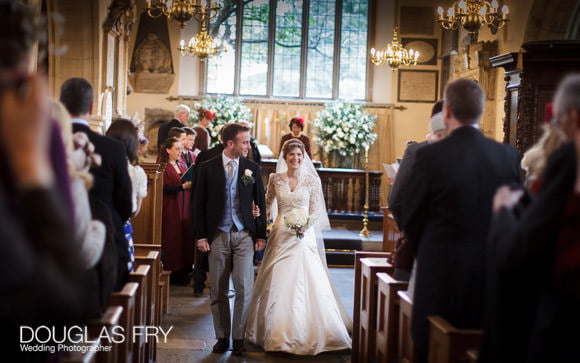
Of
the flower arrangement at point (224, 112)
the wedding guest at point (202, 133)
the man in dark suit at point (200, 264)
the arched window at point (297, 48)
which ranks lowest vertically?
the man in dark suit at point (200, 264)

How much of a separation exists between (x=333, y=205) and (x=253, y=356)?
6676 mm

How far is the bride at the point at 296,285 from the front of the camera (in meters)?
5.13

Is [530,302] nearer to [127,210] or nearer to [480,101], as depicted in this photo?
[480,101]

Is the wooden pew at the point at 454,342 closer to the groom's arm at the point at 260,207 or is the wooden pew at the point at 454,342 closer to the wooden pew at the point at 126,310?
the wooden pew at the point at 126,310

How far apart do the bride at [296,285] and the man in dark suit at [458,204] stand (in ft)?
7.54

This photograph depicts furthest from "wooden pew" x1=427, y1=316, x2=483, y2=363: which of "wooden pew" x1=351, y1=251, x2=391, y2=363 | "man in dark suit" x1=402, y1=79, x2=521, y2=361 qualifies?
"wooden pew" x1=351, y1=251, x2=391, y2=363

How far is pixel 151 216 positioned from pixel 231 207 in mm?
1736

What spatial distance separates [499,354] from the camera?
7.12 feet

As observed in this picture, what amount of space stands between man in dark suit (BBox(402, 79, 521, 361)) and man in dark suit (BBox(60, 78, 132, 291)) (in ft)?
4.44

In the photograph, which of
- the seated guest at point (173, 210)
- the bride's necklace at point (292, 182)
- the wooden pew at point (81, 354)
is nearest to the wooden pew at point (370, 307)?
the bride's necklace at point (292, 182)

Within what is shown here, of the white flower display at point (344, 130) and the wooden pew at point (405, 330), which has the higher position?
the white flower display at point (344, 130)

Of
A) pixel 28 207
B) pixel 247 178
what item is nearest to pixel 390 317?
pixel 247 178

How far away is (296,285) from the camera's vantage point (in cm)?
526

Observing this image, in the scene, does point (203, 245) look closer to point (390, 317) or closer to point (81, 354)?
point (390, 317)
